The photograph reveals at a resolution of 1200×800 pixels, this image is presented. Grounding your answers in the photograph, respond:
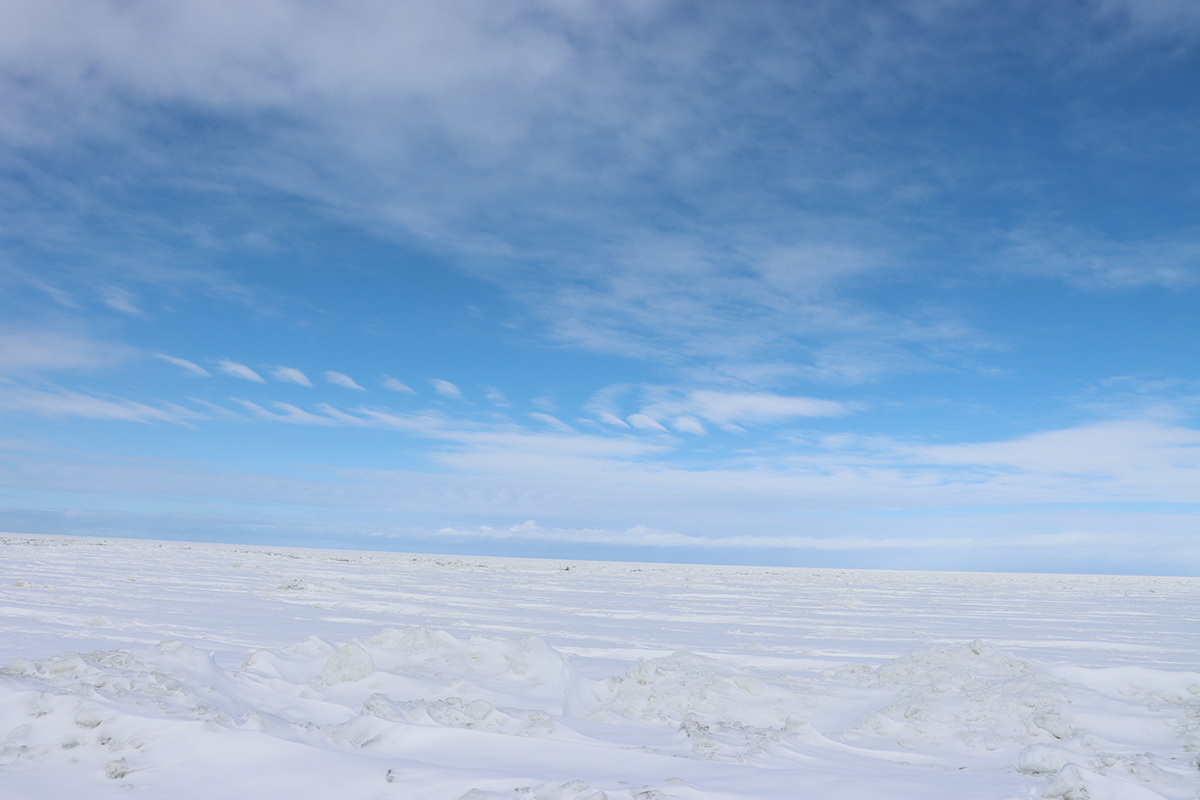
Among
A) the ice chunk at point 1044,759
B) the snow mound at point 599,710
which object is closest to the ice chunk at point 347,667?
the snow mound at point 599,710

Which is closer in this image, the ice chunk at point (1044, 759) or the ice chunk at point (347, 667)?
the ice chunk at point (1044, 759)

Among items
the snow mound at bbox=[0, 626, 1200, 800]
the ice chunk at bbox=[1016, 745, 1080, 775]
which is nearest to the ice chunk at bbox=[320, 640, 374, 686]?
the snow mound at bbox=[0, 626, 1200, 800]

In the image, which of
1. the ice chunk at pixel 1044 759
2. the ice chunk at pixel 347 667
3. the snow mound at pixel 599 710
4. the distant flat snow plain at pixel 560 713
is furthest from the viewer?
the ice chunk at pixel 347 667

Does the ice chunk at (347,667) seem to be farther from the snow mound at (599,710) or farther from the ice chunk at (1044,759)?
the ice chunk at (1044,759)

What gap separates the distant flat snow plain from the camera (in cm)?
335

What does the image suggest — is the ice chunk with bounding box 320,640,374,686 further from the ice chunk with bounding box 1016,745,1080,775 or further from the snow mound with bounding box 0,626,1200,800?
the ice chunk with bounding box 1016,745,1080,775

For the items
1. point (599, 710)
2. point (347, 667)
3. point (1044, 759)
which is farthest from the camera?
point (347, 667)

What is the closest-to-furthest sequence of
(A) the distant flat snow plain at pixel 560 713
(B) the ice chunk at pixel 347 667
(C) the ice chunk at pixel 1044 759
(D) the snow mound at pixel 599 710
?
(A) the distant flat snow plain at pixel 560 713, (D) the snow mound at pixel 599 710, (C) the ice chunk at pixel 1044 759, (B) the ice chunk at pixel 347 667

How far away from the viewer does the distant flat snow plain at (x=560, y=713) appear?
335 cm

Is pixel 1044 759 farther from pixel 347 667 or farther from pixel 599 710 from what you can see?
pixel 347 667

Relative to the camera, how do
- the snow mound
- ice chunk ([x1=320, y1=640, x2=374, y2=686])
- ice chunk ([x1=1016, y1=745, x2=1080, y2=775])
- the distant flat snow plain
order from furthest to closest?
ice chunk ([x1=320, y1=640, x2=374, y2=686])
ice chunk ([x1=1016, y1=745, x2=1080, y2=775])
the snow mound
the distant flat snow plain

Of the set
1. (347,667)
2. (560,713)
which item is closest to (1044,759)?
(560,713)

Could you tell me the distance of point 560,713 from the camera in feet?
18.5

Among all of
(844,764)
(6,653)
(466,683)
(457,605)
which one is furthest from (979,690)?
(457,605)
